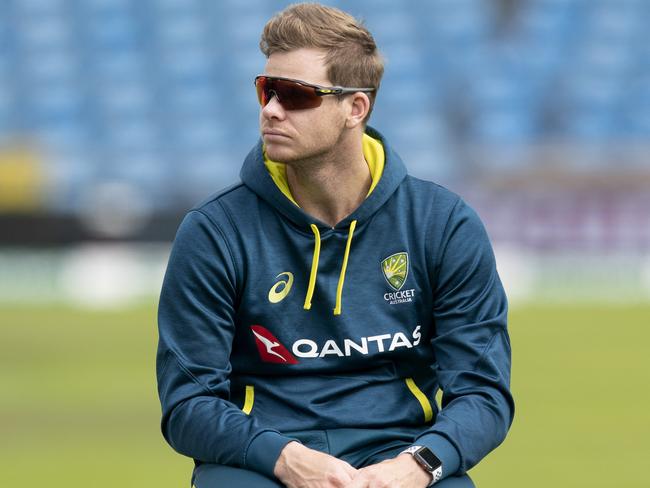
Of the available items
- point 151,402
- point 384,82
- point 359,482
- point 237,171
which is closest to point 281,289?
point 359,482

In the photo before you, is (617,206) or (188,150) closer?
(617,206)

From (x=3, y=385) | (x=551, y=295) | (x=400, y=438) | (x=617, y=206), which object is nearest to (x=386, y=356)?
(x=400, y=438)

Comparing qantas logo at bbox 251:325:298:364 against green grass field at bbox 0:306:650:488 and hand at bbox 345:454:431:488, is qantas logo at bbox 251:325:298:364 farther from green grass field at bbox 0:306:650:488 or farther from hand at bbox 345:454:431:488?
green grass field at bbox 0:306:650:488

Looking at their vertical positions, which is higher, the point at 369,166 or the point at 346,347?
the point at 369,166

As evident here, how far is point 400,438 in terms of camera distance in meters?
3.70

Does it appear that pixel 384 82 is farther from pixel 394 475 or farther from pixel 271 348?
pixel 394 475

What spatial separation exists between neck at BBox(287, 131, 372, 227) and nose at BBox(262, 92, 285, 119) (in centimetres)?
17

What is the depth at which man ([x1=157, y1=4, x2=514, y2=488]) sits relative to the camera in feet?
11.8

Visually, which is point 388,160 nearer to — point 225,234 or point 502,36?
point 225,234

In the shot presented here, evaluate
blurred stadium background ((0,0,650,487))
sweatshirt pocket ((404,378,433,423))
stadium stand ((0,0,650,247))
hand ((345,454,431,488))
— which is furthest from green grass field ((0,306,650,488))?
stadium stand ((0,0,650,247))

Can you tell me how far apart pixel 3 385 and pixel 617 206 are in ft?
32.7

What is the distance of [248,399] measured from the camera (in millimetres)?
3697

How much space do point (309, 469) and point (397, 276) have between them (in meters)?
0.63

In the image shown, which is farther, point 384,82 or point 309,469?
point 384,82
